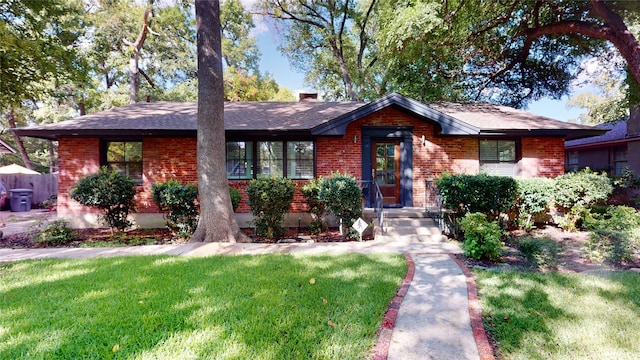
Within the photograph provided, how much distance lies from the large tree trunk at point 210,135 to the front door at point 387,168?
535cm

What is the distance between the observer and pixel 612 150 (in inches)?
593

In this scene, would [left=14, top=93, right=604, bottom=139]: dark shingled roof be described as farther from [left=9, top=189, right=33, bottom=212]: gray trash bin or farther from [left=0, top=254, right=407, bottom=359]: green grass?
[left=9, top=189, right=33, bottom=212]: gray trash bin

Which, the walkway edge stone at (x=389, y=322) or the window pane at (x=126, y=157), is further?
the window pane at (x=126, y=157)

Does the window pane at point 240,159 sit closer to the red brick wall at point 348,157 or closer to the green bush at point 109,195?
the red brick wall at point 348,157

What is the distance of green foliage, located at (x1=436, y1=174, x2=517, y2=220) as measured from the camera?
7.23 metres

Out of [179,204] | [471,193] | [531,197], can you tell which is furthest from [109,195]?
[531,197]

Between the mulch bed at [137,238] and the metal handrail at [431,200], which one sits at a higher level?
the metal handrail at [431,200]

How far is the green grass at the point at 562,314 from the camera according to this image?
2717 mm

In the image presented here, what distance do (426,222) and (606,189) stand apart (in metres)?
5.05

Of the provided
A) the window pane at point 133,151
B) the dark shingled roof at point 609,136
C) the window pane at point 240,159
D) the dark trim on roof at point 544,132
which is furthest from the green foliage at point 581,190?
the window pane at point 133,151

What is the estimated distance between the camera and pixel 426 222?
322 inches

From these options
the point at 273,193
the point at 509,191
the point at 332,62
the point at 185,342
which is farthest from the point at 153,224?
the point at 332,62

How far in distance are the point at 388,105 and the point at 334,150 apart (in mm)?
2325

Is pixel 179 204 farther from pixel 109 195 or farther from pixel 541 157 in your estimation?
pixel 541 157
